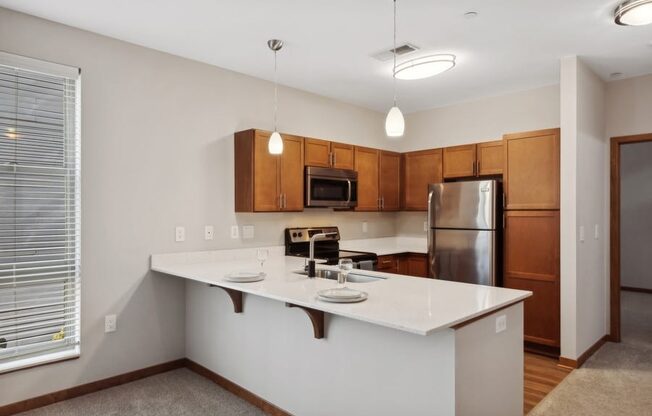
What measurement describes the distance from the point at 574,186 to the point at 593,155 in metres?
0.64

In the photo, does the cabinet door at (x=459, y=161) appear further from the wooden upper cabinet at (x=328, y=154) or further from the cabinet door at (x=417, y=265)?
the wooden upper cabinet at (x=328, y=154)

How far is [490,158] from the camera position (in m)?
4.39

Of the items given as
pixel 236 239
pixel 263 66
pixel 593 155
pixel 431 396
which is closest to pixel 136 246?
pixel 236 239

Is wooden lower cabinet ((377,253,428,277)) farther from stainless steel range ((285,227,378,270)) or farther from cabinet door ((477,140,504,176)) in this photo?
cabinet door ((477,140,504,176))

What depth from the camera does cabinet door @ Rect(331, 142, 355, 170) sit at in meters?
4.37

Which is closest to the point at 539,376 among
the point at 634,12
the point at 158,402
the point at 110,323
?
the point at 634,12

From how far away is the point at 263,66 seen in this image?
145 inches

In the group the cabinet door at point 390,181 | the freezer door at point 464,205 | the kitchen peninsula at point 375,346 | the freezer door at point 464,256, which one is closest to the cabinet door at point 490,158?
the freezer door at point 464,205

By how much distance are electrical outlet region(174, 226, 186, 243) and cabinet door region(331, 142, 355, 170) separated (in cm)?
170

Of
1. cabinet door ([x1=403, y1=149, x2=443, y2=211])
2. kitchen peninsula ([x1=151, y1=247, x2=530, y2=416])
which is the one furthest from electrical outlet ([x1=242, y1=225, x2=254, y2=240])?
cabinet door ([x1=403, y1=149, x2=443, y2=211])

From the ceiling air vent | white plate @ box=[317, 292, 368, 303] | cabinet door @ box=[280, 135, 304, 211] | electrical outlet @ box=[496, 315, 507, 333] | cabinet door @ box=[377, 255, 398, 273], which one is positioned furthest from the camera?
cabinet door @ box=[377, 255, 398, 273]

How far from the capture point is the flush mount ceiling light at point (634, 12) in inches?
98.4

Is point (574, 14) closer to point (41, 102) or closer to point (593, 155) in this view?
point (593, 155)

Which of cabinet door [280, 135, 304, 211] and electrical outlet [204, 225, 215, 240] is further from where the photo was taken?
cabinet door [280, 135, 304, 211]
